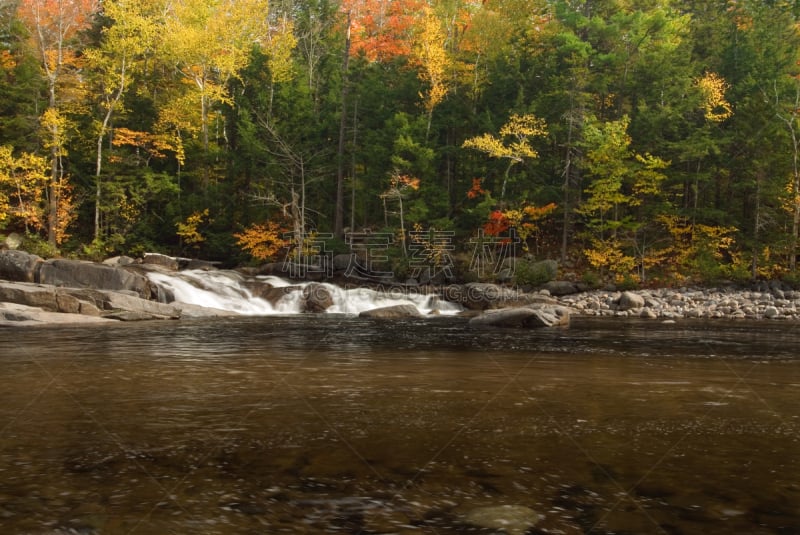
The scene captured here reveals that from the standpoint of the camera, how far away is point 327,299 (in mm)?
26547

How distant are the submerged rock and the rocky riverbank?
15.5 m

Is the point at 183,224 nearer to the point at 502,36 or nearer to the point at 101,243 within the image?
the point at 101,243

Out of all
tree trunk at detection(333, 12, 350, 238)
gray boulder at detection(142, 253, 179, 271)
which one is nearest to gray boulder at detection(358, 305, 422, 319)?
tree trunk at detection(333, 12, 350, 238)

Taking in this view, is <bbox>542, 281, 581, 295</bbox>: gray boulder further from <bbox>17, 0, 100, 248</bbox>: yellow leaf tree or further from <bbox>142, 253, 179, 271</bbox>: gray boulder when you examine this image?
<bbox>17, 0, 100, 248</bbox>: yellow leaf tree

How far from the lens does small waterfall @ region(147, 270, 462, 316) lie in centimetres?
2609

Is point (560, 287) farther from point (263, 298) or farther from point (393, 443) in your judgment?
point (393, 443)

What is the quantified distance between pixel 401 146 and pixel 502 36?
11414mm

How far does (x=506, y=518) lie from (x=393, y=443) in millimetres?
1973

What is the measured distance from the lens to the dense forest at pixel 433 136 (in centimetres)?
3053

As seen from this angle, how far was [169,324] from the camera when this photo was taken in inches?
760

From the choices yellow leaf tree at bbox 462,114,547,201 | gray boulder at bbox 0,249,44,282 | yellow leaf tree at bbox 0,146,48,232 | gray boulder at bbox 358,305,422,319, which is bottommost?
gray boulder at bbox 358,305,422,319

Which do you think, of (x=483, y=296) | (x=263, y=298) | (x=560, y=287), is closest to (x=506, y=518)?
(x=483, y=296)

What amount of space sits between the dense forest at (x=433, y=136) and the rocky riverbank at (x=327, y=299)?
2873 mm

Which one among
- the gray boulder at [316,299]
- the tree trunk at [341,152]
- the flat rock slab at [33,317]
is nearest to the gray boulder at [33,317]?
the flat rock slab at [33,317]
